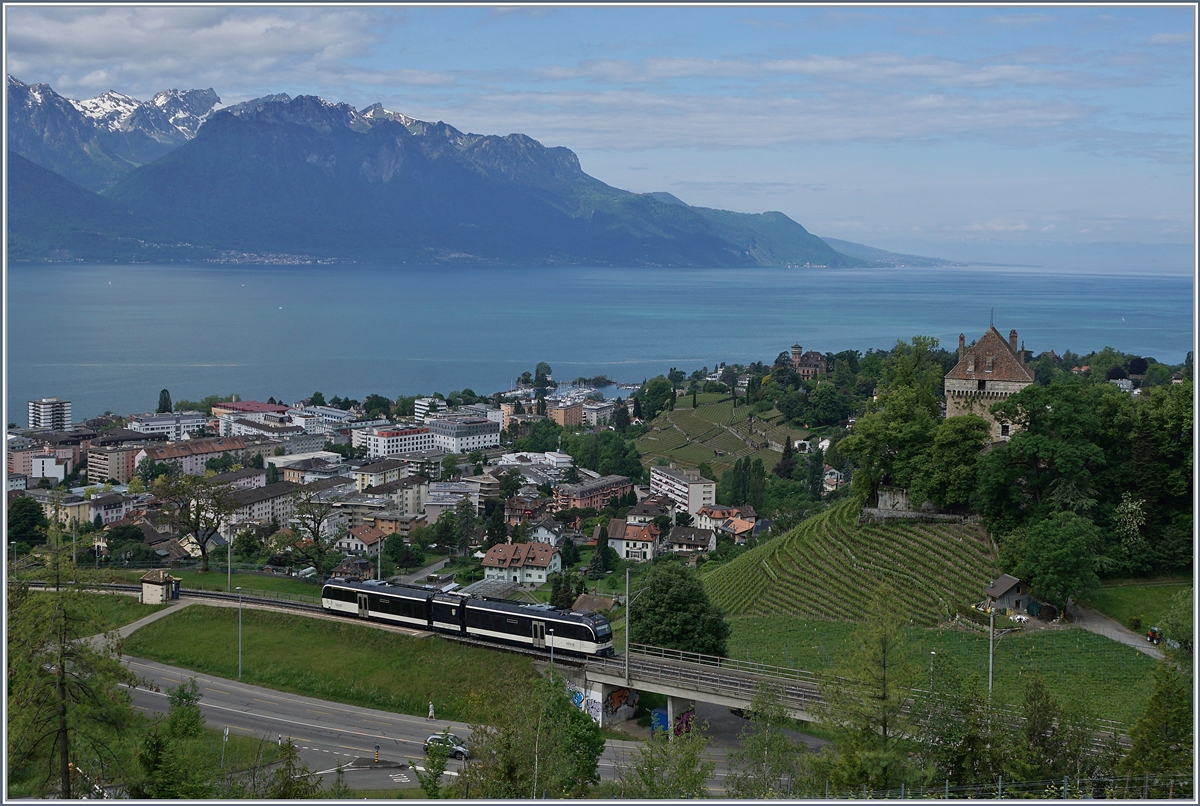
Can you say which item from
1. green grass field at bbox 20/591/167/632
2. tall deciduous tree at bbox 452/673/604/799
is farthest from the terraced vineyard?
green grass field at bbox 20/591/167/632

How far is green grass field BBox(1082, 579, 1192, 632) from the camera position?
25.1m

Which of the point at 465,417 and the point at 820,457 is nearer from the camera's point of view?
the point at 820,457

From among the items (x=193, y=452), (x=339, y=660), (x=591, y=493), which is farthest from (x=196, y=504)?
(x=193, y=452)

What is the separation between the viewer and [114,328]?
159 meters

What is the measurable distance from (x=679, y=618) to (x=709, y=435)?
54096mm

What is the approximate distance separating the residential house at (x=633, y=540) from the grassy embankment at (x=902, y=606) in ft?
56.5

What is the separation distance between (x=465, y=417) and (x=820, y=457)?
127ft

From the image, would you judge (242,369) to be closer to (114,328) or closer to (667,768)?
(114,328)

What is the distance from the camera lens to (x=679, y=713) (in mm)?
21656

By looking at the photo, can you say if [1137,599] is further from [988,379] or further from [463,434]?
[463,434]

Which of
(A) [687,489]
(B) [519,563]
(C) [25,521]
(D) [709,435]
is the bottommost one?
(B) [519,563]

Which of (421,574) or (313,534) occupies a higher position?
(313,534)

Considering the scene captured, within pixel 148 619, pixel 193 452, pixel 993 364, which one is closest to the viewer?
pixel 148 619

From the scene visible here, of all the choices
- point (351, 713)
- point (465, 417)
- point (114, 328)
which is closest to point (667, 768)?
point (351, 713)
